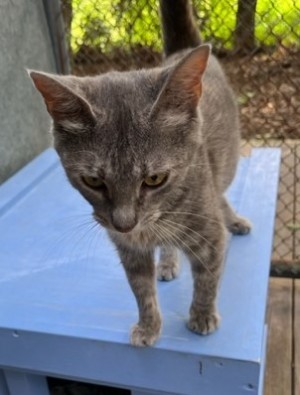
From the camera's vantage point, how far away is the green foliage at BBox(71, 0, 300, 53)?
224 centimetres

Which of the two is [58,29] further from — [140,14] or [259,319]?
[259,319]

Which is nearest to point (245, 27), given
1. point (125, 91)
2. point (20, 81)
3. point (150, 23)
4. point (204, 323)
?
point (150, 23)

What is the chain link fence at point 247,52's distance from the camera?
2.28m

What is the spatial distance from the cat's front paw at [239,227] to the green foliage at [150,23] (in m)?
0.99

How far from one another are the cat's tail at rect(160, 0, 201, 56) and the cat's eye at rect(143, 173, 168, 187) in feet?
2.37

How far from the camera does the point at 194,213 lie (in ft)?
3.78

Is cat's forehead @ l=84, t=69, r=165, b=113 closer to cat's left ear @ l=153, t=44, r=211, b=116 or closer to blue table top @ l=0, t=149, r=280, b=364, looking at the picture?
cat's left ear @ l=153, t=44, r=211, b=116

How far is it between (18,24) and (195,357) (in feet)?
5.16

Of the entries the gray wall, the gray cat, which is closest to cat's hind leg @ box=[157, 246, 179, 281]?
the gray cat

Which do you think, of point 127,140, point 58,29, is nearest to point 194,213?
point 127,140

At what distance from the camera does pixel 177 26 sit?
159 centimetres

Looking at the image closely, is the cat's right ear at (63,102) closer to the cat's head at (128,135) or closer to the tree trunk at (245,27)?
the cat's head at (128,135)

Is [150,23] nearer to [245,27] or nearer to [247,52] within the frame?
[245,27]

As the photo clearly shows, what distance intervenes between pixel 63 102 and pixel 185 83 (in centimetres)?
24
